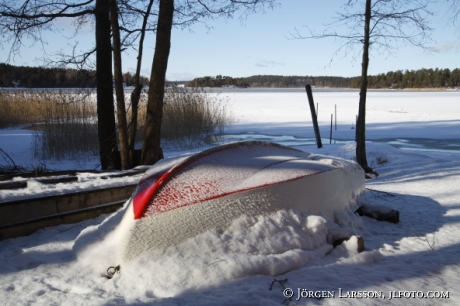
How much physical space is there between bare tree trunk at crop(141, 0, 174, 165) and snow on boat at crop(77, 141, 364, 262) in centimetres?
325

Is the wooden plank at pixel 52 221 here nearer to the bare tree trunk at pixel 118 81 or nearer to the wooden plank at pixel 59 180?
the wooden plank at pixel 59 180

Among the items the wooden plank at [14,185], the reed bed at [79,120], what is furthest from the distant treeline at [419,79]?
the wooden plank at [14,185]

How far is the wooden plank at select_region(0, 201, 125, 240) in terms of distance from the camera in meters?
3.84

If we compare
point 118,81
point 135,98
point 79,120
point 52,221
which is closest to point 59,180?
point 52,221

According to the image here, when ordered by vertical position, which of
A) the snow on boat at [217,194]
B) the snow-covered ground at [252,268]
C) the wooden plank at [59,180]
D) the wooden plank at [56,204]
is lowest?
the snow-covered ground at [252,268]

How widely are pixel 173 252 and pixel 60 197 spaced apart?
187cm

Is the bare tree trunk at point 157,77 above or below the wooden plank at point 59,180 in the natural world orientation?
above

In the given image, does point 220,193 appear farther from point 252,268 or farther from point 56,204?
point 56,204

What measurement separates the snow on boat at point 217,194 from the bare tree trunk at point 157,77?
10.7 ft

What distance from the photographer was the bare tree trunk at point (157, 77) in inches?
282

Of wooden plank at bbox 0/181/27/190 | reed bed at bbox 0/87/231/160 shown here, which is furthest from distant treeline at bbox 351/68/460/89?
wooden plank at bbox 0/181/27/190

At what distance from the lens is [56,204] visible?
14.1 feet

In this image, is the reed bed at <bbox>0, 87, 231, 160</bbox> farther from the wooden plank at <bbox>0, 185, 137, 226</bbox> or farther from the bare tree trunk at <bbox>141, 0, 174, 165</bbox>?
the wooden plank at <bbox>0, 185, 137, 226</bbox>

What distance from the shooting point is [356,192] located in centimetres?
496
